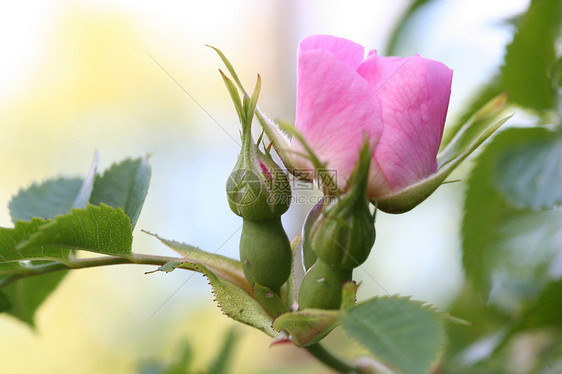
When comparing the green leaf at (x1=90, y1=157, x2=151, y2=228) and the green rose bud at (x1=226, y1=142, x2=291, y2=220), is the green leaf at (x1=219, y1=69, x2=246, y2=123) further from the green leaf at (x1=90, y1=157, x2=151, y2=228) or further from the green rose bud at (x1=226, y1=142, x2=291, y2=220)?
the green leaf at (x1=90, y1=157, x2=151, y2=228)

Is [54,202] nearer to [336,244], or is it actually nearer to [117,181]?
[117,181]

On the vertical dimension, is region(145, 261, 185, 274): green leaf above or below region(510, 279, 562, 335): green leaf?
above

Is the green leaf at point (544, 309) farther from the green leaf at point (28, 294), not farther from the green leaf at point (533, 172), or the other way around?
the green leaf at point (28, 294)

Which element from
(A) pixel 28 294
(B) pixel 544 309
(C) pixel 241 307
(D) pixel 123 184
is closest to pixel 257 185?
(C) pixel 241 307

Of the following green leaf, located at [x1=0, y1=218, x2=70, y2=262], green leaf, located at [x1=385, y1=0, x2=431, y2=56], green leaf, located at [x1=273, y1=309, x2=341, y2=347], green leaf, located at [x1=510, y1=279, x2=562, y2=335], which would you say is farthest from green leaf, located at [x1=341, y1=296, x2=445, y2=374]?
green leaf, located at [x1=385, y1=0, x2=431, y2=56]

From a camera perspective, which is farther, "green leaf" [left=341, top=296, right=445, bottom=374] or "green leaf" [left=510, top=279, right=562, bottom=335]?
"green leaf" [left=510, top=279, right=562, bottom=335]

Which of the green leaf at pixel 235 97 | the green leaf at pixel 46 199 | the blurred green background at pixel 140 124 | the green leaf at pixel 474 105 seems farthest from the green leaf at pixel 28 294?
the blurred green background at pixel 140 124
